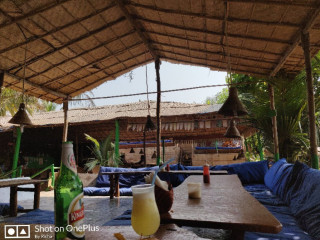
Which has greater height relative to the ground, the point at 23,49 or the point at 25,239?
the point at 23,49

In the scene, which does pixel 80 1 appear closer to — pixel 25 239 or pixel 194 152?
pixel 25 239

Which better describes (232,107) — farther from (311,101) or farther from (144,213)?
(144,213)

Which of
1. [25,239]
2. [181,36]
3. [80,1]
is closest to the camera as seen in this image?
[25,239]

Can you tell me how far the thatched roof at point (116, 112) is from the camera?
981 centimetres

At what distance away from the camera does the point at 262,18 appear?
396cm

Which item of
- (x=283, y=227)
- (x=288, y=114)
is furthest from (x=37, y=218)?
(x=288, y=114)

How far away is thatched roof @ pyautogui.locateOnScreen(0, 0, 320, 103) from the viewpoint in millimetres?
3928

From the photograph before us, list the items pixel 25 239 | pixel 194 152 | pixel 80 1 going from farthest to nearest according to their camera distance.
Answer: pixel 194 152 → pixel 80 1 → pixel 25 239

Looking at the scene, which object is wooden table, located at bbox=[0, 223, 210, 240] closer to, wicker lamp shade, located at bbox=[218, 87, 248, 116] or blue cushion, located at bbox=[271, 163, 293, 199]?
wicker lamp shade, located at bbox=[218, 87, 248, 116]

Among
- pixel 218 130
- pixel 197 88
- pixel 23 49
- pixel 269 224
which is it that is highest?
pixel 23 49

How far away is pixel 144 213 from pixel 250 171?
210 inches

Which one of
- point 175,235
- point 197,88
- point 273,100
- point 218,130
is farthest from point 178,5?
point 218,130

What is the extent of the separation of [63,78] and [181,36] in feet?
11.7

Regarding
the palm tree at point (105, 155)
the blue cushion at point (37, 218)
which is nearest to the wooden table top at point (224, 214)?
the blue cushion at point (37, 218)
